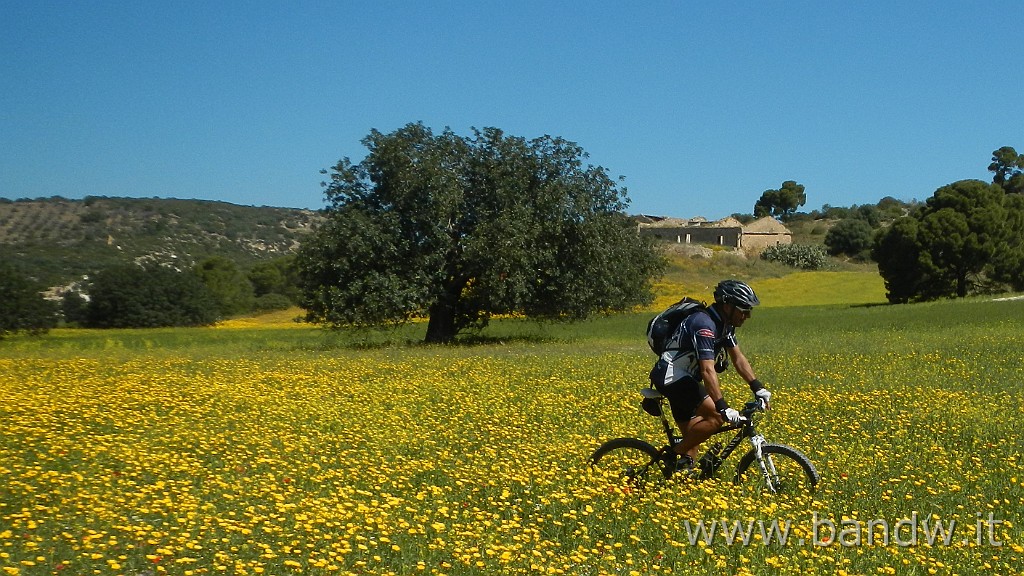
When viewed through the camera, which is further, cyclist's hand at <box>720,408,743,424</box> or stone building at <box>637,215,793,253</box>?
stone building at <box>637,215,793,253</box>

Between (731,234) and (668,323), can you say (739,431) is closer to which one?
(668,323)

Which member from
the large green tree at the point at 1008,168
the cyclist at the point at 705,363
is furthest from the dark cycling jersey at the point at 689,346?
the large green tree at the point at 1008,168

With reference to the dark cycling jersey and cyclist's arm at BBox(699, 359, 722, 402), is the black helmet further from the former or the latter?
cyclist's arm at BBox(699, 359, 722, 402)

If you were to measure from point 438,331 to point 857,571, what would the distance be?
1143 inches

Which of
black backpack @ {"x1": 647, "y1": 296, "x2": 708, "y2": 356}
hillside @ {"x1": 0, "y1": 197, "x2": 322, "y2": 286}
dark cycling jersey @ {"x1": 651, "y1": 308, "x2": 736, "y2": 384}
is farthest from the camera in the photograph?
hillside @ {"x1": 0, "y1": 197, "x2": 322, "y2": 286}

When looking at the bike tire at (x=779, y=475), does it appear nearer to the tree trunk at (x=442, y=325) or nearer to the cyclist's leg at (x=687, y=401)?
the cyclist's leg at (x=687, y=401)

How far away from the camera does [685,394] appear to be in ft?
25.8

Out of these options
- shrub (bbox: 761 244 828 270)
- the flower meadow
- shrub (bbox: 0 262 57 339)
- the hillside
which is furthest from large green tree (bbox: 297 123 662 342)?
shrub (bbox: 761 244 828 270)

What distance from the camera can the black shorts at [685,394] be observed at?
782cm

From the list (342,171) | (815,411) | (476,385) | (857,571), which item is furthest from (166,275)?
(857,571)

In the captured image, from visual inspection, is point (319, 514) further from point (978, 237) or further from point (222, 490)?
point (978, 237)

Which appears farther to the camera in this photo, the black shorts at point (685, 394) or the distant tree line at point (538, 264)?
the distant tree line at point (538, 264)

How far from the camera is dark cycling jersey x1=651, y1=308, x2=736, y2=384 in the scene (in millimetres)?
7559

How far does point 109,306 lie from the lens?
57.2m
